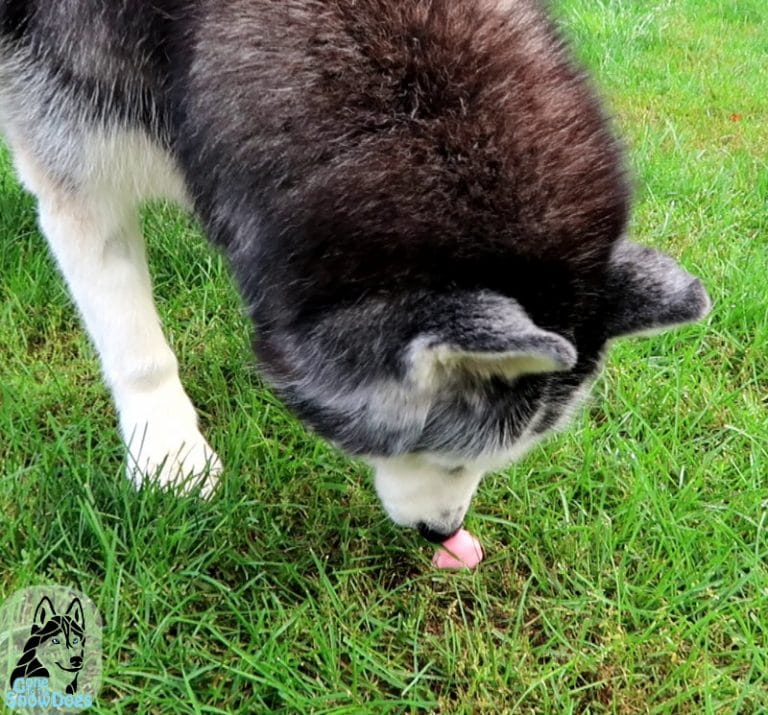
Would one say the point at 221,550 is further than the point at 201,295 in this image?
No

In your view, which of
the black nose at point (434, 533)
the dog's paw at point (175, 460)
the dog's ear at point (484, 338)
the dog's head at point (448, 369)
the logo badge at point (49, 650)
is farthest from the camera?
the dog's paw at point (175, 460)

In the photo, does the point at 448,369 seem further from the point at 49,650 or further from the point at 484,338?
the point at 49,650

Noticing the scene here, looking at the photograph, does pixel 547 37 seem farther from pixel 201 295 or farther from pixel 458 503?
pixel 201 295

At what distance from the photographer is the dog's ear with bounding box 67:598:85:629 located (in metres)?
1.78

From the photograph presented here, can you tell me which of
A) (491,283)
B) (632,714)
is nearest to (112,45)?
(491,283)

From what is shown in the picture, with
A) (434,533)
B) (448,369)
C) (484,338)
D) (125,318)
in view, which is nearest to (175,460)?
(125,318)

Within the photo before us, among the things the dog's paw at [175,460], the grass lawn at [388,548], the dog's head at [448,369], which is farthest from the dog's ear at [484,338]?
the dog's paw at [175,460]

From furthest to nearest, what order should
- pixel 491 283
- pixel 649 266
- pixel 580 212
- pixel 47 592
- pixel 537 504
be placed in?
pixel 537 504 → pixel 47 592 → pixel 649 266 → pixel 580 212 → pixel 491 283

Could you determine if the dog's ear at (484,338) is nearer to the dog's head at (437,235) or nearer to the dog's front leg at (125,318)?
the dog's head at (437,235)

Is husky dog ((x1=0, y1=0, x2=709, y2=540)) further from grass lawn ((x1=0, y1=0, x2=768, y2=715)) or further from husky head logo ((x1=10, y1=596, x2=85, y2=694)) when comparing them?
husky head logo ((x1=10, y1=596, x2=85, y2=694))

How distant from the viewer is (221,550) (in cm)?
199

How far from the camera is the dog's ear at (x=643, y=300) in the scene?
1.66 m

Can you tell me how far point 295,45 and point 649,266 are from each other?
832 millimetres

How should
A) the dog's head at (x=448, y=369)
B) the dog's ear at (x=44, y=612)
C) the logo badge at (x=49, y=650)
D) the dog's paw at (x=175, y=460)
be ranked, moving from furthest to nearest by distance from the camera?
the dog's paw at (x=175, y=460), the dog's ear at (x=44, y=612), the logo badge at (x=49, y=650), the dog's head at (x=448, y=369)
